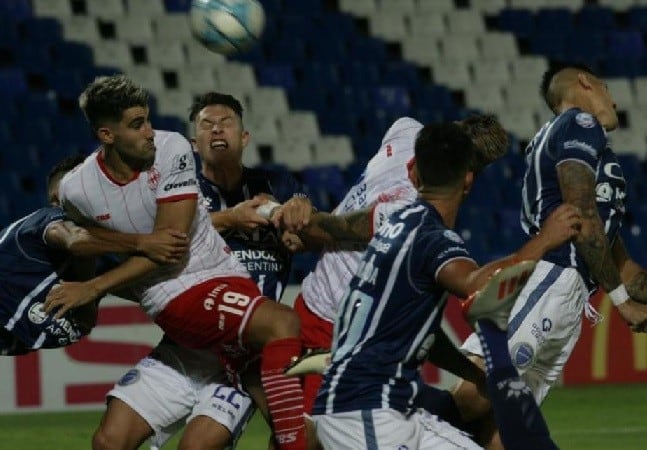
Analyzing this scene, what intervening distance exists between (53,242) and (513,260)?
2.35 metres

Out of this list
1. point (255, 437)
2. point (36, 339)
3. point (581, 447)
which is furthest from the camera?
point (255, 437)

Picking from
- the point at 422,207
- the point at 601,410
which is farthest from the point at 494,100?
the point at 422,207

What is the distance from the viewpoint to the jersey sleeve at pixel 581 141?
6219mm

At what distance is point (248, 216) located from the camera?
20.6 ft

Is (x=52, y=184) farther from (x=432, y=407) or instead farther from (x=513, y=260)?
(x=513, y=260)

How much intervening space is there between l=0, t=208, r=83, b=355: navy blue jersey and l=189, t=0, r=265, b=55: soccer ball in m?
1.25

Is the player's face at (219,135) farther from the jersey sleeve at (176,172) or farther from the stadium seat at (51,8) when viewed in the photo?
the stadium seat at (51,8)

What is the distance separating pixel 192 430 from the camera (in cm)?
622

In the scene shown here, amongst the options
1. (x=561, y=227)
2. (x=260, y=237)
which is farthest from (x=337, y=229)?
(x=561, y=227)

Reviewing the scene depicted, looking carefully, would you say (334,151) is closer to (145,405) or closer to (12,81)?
(12,81)

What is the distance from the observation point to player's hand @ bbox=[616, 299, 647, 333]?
248 inches

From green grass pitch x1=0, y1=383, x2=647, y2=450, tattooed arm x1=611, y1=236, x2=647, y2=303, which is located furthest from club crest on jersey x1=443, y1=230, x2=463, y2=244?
green grass pitch x1=0, y1=383, x2=647, y2=450

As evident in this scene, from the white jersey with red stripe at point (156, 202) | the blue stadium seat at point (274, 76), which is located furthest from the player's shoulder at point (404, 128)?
the blue stadium seat at point (274, 76)

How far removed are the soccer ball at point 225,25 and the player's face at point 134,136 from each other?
128 centimetres
